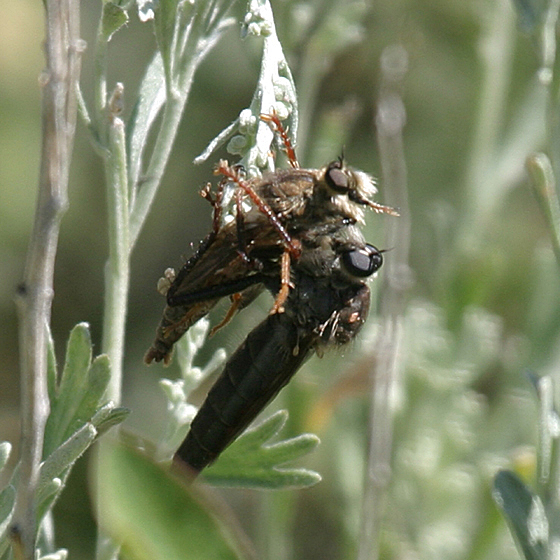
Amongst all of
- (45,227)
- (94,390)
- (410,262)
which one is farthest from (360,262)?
(410,262)

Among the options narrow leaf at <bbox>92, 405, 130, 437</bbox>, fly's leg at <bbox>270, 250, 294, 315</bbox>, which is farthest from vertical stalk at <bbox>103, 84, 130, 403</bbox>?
fly's leg at <bbox>270, 250, 294, 315</bbox>

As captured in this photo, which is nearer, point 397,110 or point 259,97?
point 259,97

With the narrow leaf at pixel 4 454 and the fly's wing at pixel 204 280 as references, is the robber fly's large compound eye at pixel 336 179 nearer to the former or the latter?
the fly's wing at pixel 204 280

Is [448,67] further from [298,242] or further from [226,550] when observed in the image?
[226,550]

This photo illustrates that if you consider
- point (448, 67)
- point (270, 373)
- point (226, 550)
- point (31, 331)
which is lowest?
point (226, 550)

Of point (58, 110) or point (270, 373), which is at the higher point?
point (58, 110)

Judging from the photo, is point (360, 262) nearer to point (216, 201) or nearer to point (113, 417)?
point (216, 201)

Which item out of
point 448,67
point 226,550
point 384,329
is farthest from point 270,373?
point 448,67
